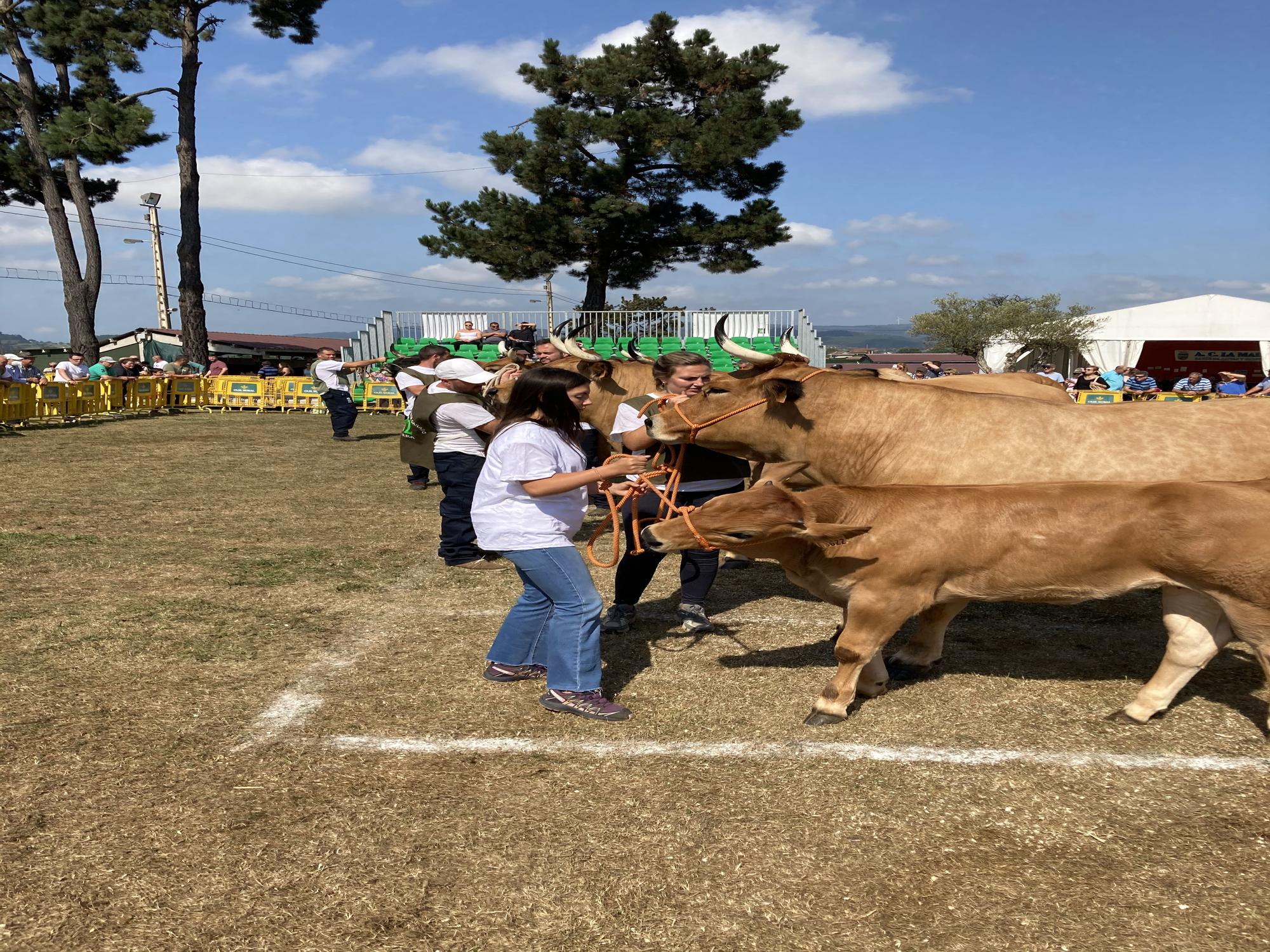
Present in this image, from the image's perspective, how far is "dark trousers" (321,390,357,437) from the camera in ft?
59.5

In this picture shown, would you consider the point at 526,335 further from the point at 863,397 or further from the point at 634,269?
the point at 634,269

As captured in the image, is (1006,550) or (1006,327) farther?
(1006,327)

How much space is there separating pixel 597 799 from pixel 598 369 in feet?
15.9

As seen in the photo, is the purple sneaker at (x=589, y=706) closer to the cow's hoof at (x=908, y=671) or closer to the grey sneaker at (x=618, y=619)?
the grey sneaker at (x=618, y=619)

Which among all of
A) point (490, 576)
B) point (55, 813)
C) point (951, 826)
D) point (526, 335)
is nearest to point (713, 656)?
point (951, 826)

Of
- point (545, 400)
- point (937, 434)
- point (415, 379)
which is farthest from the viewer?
point (415, 379)

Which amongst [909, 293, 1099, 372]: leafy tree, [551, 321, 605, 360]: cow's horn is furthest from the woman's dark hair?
[909, 293, 1099, 372]: leafy tree

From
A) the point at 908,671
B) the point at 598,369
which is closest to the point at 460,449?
the point at 598,369

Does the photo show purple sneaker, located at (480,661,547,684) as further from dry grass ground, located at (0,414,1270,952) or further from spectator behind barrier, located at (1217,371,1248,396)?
spectator behind barrier, located at (1217,371,1248,396)

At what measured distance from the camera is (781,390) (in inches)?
205

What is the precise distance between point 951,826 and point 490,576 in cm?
462

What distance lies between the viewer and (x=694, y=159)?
94.1 feet

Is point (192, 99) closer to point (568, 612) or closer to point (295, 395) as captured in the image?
point (295, 395)

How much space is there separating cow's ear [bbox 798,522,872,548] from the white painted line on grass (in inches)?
37.4
